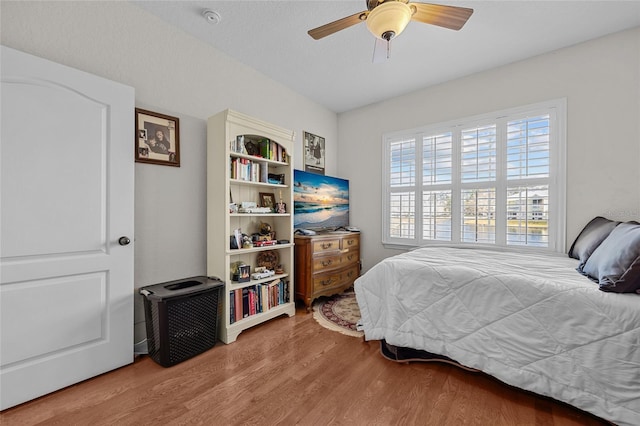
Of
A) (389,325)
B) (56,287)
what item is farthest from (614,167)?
(56,287)

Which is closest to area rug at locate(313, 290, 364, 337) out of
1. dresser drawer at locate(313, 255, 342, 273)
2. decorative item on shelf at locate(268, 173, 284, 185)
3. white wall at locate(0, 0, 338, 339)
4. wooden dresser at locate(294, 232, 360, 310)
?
wooden dresser at locate(294, 232, 360, 310)

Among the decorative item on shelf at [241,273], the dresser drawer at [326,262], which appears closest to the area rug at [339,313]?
the dresser drawer at [326,262]

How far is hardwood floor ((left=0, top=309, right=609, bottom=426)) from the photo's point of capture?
140 centimetres

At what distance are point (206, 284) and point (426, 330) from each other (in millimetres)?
1695

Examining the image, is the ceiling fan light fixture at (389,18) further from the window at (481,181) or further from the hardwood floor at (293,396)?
the hardwood floor at (293,396)

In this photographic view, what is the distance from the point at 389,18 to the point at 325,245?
7.21 ft

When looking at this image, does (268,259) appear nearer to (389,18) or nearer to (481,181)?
(389,18)

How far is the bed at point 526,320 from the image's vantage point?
Result: 4.39 feet

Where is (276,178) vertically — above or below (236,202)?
above

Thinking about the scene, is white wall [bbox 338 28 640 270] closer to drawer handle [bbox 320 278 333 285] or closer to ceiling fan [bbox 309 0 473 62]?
ceiling fan [bbox 309 0 473 62]

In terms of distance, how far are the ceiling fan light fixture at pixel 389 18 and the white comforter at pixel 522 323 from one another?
61.3 inches

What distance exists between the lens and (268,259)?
9.52ft

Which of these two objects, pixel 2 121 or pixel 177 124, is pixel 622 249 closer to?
pixel 177 124

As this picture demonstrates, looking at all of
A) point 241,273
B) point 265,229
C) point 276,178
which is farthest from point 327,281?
point 276,178
